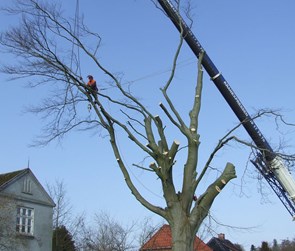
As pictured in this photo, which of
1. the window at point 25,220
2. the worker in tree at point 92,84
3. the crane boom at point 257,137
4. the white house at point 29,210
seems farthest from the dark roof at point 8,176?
the worker in tree at point 92,84

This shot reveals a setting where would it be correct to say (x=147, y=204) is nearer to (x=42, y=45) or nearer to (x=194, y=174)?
(x=194, y=174)

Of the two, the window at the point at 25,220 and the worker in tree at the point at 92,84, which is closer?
the worker in tree at the point at 92,84

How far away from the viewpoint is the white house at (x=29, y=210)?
95.6ft

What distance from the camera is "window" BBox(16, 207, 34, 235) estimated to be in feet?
96.5

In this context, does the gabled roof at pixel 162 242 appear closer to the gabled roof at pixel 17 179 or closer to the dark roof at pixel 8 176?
the gabled roof at pixel 17 179

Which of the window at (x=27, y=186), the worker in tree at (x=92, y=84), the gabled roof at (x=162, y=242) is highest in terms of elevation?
the window at (x=27, y=186)

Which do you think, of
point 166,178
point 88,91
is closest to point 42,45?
point 88,91

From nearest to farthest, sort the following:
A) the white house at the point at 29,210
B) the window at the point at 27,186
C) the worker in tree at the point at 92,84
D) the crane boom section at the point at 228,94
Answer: the worker in tree at the point at 92,84 < the crane boom section at the point at 228,94 < the white house at the point at 29,210 < the window at the point at 27,186

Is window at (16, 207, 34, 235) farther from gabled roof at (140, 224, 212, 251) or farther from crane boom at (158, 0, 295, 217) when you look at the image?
crane boom at (158, 0, 295, 217)

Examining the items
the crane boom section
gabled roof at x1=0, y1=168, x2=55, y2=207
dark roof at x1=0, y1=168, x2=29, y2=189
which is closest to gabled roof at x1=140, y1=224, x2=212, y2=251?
Answer: gabled roof at x1=0, y1=168, x2=55, y2=207

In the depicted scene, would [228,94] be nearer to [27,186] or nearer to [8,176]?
[27,186]

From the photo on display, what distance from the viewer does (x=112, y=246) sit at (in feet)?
110

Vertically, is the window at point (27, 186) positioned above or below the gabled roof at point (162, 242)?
above

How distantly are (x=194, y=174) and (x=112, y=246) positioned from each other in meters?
23.8
